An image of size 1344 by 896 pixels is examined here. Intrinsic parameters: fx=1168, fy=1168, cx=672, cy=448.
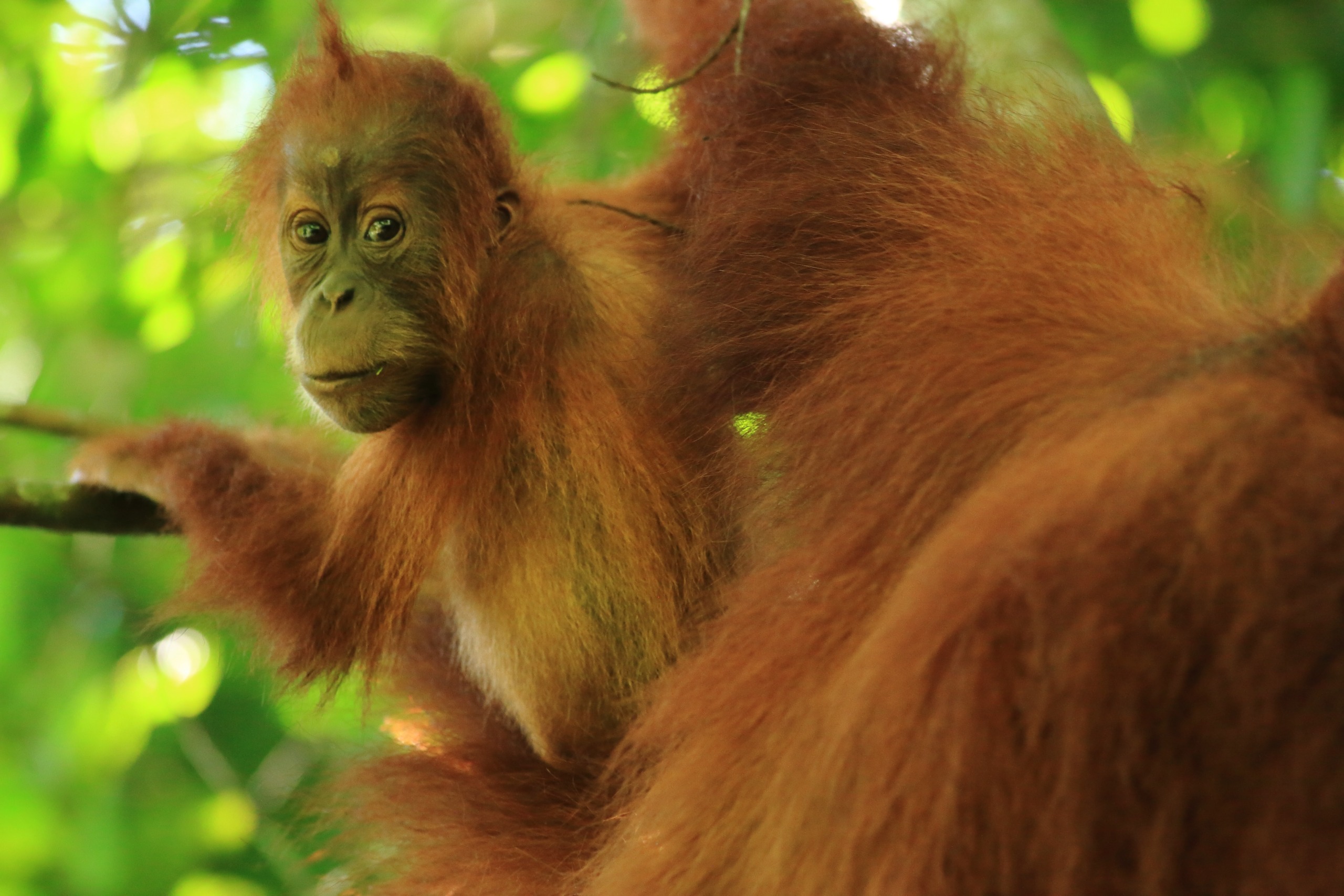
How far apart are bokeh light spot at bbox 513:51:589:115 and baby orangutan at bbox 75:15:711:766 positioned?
53.7 inches

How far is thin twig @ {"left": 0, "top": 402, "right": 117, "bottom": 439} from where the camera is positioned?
2.73 m

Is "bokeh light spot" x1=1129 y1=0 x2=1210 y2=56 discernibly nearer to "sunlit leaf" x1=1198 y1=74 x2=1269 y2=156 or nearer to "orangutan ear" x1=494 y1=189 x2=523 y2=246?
"sunlit leaf" x1=1198 y1=74 x2=1269 y2=156

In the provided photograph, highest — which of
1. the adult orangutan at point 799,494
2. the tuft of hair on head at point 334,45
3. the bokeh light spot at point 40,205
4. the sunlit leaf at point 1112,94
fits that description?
the bokeh light spot at point 40,205

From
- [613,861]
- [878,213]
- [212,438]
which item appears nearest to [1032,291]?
[878,213]

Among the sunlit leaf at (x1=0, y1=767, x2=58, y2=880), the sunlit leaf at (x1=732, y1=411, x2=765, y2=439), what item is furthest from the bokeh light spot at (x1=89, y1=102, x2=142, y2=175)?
the sunlit leaf at (x1=732, y1=411, x2=765, y2=439)

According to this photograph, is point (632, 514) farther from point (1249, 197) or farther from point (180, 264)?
point (180, 264)

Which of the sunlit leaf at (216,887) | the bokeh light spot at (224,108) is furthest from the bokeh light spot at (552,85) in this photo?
the sunlit leaf at (216,887)

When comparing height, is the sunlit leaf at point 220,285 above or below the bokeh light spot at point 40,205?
below

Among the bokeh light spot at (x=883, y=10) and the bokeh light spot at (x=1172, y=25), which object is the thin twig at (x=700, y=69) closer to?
the bokeh light spot at (x=883, y=10)

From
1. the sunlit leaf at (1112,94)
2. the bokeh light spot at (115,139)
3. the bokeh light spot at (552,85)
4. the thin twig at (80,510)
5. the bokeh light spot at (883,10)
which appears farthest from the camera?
the bokeh light spot at (552,85)

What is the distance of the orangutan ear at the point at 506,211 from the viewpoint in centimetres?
244

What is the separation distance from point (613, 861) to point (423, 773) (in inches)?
36.3

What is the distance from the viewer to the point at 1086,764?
114 centimetres

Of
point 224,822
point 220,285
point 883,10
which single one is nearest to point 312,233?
point 883,10
